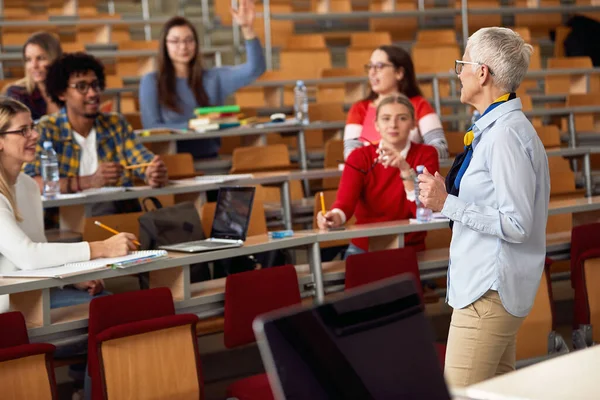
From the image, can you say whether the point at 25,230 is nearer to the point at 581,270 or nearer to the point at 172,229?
the point at 172,229

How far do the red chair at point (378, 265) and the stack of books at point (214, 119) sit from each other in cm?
205

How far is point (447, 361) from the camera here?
229 centimetres

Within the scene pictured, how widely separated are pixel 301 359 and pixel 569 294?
3.82 metres

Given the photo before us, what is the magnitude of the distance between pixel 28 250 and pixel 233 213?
31.1 inches

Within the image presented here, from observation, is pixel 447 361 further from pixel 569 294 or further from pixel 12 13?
pixel 12 13

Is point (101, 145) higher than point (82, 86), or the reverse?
point (82, 86)

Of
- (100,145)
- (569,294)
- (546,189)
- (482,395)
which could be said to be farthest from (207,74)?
(482,395)

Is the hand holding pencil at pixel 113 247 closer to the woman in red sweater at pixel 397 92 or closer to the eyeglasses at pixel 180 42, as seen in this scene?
the woman in red sweater at pixel 397 92

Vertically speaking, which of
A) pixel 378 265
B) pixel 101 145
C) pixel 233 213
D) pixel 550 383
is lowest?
pixel 378 265

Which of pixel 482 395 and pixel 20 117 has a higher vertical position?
pixel 20 117

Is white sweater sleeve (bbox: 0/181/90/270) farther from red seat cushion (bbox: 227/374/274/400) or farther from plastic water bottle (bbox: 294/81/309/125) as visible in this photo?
plastic water bottle (bbox: 294/81/309/125)

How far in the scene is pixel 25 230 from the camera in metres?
3.37

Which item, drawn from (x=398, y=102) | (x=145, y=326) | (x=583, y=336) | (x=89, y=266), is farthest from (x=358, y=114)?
(x=145, y=326)

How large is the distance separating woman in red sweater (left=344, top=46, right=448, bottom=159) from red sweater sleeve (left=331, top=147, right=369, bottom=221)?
2.41 ft
